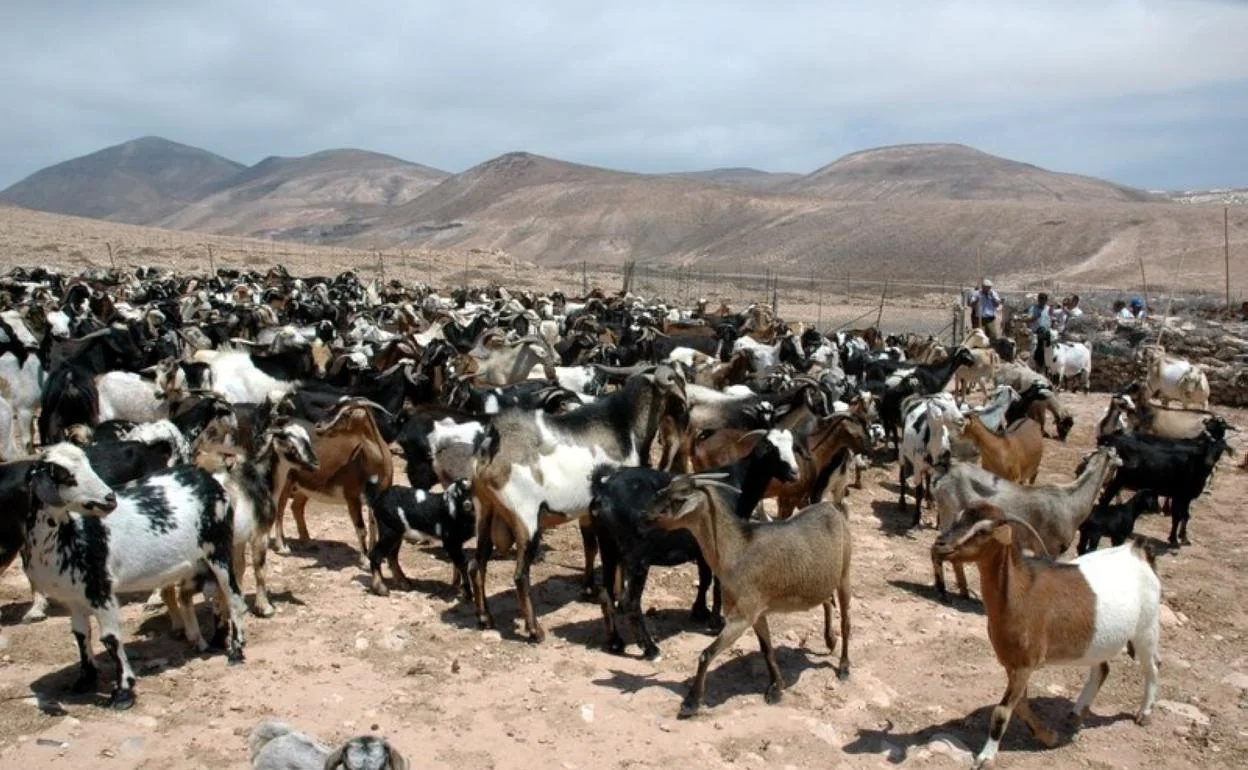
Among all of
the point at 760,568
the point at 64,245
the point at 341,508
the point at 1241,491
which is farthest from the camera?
the point at 64,245

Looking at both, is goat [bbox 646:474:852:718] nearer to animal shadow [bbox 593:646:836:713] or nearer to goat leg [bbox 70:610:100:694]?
animal shadow [bbox 593:646:836:713]

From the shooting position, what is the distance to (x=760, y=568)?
6352 millimetres

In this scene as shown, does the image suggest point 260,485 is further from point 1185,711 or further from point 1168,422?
point 1168,422

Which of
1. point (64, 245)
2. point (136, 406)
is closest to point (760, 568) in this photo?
point (136, 406)

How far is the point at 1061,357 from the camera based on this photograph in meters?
20.0

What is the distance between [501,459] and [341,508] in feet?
12.1

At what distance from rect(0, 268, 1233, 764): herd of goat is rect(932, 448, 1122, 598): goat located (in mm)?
21

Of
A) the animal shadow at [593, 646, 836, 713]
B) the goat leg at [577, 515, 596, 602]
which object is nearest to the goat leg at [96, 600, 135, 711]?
the animal shadow at [593, 646, 836, 713]

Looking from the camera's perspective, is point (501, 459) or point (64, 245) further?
point (64, 245)

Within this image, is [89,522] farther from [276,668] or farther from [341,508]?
[341,508]

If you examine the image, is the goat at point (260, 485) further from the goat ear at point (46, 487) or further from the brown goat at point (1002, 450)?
the brown goat at point (1002, 450)

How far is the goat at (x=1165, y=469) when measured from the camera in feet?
34.0

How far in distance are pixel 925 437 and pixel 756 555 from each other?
508 cm

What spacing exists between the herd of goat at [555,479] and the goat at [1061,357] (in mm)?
5845
